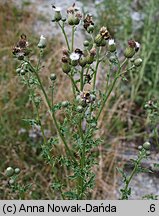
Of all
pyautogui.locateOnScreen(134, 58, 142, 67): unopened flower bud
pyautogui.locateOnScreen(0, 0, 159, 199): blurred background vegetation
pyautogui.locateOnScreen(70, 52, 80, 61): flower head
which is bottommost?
pyautogui.locateOnScreen(70, 52, 80, 61): flower head

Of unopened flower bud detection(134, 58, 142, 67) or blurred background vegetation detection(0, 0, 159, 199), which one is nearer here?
unopened flower bud detection(134, 58, 142, 67)

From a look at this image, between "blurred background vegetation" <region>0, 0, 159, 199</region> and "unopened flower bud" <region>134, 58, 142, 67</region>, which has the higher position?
"blurred background vegetation" <region>0, 0, 159, 199</region>

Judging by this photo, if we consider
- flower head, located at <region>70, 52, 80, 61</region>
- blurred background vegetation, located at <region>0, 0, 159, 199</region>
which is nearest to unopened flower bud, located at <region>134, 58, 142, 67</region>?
flower head, located at <region>70, 52, 80, 61</region>

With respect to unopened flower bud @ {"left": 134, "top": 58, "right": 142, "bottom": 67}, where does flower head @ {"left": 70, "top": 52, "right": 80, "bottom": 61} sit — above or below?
below

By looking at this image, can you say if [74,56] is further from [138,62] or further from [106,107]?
[106,107]

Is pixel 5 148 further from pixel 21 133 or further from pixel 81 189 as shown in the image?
pixel 81 189

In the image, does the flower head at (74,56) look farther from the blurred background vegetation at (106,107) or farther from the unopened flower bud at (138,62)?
the blurred background vegetation at (106,107)

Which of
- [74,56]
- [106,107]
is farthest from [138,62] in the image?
[106,107]

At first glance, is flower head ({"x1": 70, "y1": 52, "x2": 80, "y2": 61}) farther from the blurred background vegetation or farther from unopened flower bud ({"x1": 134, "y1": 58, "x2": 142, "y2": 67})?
the blurred background vegetation
